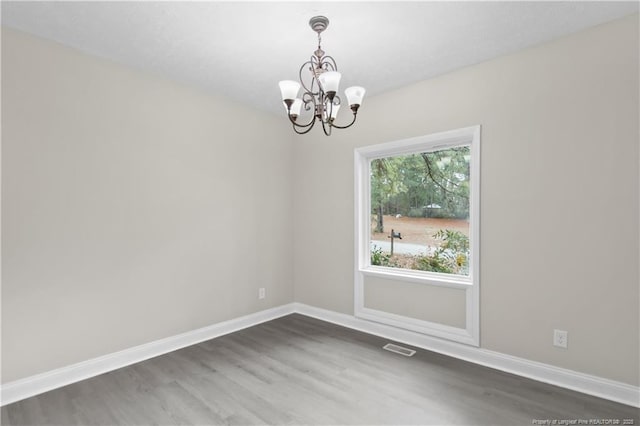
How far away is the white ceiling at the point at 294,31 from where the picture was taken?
2068 mm

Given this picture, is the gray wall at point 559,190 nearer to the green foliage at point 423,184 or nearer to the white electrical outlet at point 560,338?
the white electrical outlet at point 560,338

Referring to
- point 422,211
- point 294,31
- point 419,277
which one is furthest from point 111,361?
point 422,211

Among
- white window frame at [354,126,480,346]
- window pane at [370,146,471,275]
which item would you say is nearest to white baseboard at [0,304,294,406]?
white window frame at [354,126,480,346]

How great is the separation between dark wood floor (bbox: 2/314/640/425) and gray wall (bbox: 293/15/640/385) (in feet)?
1.29

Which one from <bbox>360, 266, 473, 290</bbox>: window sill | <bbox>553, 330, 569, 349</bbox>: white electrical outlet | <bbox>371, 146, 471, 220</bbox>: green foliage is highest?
<bbox>371, 146, 471, 220</bbox>: green foliage

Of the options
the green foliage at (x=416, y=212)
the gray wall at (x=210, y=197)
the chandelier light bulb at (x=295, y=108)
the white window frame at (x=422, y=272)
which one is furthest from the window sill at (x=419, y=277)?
the chandelier light bulb at (x=295, y=108)

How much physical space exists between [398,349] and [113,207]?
2.76 metres

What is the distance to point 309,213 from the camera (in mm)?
4133

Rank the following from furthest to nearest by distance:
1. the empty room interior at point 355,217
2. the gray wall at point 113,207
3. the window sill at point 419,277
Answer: the window sill at point 419,277
the gray wall at point 113,207
the empty room interior at point 355,217

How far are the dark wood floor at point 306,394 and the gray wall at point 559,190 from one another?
1.29ft

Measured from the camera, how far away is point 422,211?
3340 mm

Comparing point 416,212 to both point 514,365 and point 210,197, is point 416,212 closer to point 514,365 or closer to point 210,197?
point 514,365

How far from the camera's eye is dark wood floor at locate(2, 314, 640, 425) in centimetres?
206

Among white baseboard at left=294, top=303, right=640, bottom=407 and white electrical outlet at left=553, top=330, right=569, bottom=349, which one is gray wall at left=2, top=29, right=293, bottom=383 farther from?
white electrical outlet at left=553, top=330, right=569, bottom=349
